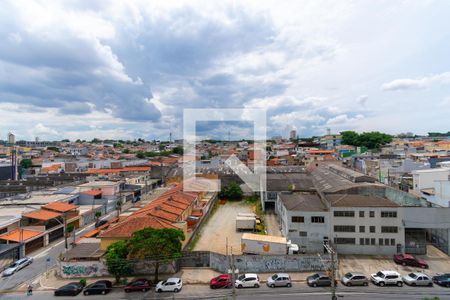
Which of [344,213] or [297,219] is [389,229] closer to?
[344,213]

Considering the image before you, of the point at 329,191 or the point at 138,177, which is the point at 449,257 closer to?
the point at 329,191

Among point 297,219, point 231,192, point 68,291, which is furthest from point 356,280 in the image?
point 231,192

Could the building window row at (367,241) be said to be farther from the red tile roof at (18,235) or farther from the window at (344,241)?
the red tile roof at (18,235)

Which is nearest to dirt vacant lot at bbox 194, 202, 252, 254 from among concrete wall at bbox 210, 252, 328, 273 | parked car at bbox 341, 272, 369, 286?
concrete wall at bbox 210, 252, 328, 273

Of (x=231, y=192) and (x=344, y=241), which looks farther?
(x=231, y=192)

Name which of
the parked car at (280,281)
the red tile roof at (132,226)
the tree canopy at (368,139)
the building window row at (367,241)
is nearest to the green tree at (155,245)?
the red tile roof at (132,226)
